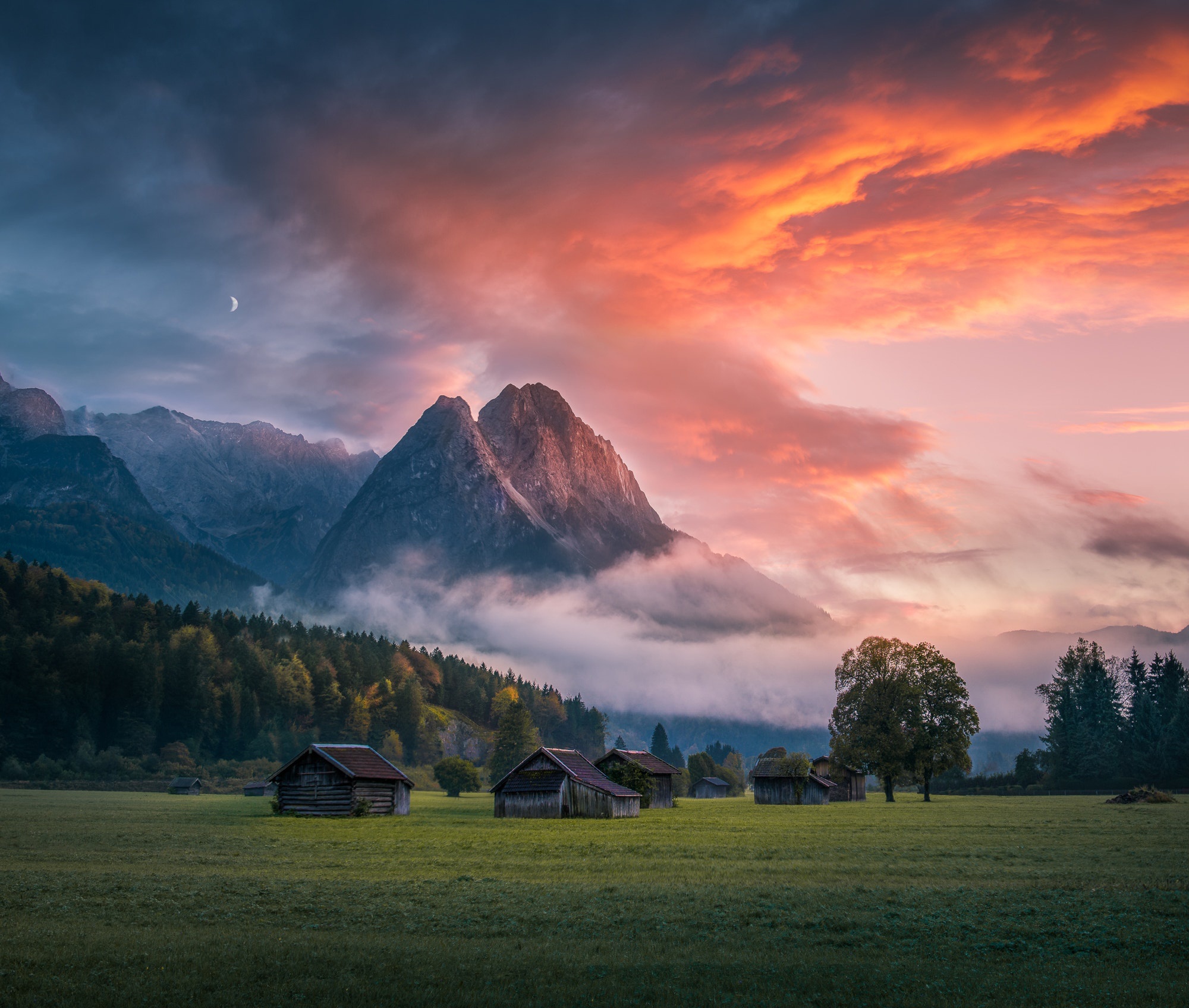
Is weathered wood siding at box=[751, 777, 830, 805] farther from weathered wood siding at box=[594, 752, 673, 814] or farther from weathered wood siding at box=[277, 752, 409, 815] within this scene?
weathered wood siding at box=[277, 752, 409, 815]

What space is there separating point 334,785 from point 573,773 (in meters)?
20.7

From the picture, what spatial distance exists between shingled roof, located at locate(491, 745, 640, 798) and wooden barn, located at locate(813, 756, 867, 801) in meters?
44.0

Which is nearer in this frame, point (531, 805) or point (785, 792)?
point (531, 805)

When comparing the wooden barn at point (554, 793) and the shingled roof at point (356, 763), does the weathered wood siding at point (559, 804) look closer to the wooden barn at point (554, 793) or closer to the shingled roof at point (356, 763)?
the wooden barn at point (554, 793)

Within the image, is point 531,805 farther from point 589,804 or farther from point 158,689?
point 158,689

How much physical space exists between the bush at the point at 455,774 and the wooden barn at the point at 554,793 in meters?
50.1

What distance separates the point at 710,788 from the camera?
167500mm

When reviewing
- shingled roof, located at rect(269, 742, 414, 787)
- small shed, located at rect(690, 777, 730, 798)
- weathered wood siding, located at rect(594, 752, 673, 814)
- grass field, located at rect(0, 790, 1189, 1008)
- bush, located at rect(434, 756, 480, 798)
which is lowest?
small shed, located at rect(690, 777, 730, 798)

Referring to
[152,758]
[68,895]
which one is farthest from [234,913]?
[152,758]

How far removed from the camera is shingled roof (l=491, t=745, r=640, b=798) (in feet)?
240

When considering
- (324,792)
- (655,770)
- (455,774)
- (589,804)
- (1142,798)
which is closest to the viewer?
(324,792)

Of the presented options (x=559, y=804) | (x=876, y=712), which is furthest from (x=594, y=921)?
(x=876, y=712)

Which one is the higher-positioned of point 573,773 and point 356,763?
point 356,763

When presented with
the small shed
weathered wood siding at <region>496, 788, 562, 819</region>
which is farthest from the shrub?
the small shed
